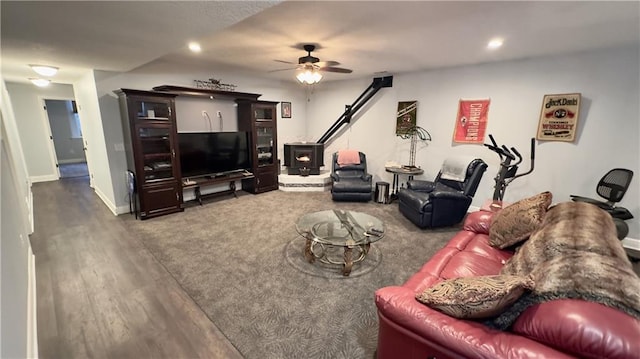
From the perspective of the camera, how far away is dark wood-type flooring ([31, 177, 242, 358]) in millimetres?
1918

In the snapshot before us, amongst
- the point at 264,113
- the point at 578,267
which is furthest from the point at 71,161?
the point at 578,267

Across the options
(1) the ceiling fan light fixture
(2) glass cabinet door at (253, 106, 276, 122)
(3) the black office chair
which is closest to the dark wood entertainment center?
(2) glass cabinet door at (253, 106, 276, 122)

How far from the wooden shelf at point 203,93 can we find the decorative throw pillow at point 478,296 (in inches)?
185

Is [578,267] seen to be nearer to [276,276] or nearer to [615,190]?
[276,276]

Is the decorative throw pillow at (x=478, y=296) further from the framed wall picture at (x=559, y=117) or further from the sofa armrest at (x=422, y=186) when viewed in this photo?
the framed wall picture at (x=559, y=117)

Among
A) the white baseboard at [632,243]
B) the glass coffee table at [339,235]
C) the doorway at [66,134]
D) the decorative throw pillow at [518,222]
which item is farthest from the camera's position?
the doorway at [66,134]

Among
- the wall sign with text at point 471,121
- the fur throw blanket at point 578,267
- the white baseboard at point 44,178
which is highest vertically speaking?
the wall sign with text at point 471,121

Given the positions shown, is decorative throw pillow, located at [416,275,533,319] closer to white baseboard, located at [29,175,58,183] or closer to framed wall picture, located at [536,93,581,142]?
framed wall picture, located at [536,93,581,142]

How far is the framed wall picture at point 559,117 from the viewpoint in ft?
12.1

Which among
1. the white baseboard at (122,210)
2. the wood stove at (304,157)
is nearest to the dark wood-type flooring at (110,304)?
the white baseboard at (122,210)

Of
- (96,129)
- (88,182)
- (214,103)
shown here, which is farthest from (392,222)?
(88,182)

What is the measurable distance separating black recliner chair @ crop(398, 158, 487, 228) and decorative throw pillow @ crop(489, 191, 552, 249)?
1.29 metres

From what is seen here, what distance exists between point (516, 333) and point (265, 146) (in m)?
5.48

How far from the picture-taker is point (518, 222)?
7.56ft
